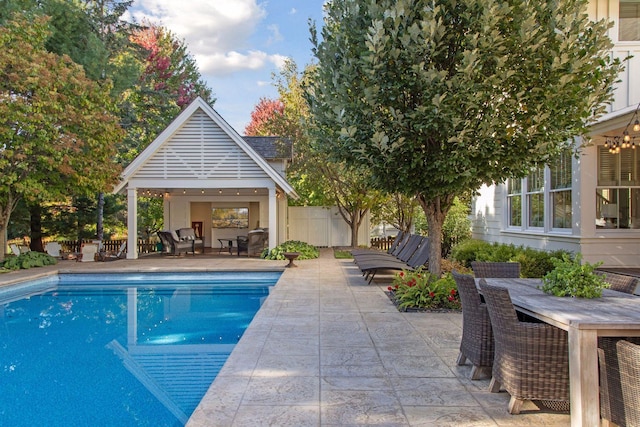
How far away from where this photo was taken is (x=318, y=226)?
20531 millimetres

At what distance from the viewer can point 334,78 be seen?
6.60 metres

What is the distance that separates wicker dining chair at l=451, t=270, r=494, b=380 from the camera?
3.95m

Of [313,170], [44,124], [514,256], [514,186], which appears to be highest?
[44,124]

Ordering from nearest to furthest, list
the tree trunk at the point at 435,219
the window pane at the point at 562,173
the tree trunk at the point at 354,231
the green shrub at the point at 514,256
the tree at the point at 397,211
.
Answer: the tree trunk at the point at 435,219, the green shrub at the point at 514,256, the window pane at the point at 562,173, the tree at the point at 397,211, the tree trunk at the point at 354,231

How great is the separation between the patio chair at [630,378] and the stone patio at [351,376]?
0.65m

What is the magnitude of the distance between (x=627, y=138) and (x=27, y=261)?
1535 cm

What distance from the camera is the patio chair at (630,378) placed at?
2650mm

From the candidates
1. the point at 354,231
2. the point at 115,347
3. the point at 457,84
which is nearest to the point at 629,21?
the point at 457,84

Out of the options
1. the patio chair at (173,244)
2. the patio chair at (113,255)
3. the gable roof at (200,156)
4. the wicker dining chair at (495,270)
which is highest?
the gable roof at (200,156)

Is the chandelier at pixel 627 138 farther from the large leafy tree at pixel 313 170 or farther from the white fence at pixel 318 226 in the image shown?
the white fence at pixel 318 226

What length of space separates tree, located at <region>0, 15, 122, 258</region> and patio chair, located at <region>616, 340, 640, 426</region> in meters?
13.4

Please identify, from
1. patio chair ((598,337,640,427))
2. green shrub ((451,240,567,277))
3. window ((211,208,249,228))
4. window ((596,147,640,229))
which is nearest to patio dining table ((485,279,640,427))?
patio chair ((598,337,640,427))

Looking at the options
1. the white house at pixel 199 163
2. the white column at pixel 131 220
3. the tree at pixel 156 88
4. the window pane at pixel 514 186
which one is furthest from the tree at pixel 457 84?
the tree at pixel 156 88

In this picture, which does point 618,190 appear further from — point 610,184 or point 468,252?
point 468,252
